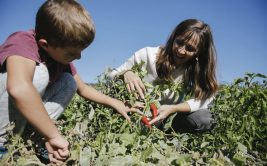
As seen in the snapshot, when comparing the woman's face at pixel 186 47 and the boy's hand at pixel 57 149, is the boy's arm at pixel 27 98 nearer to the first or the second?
the boy's hand at pixel 57 149

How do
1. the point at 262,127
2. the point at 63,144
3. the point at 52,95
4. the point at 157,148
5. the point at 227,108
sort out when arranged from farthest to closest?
the point at 227,108 < the point at 262,127 < the point at 52,95 < the point at 157,148 < the point at 63,144

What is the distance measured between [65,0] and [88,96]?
69cm

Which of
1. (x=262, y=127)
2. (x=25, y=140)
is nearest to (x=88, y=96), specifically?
(x=25, y=140)

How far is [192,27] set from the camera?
9.13ft

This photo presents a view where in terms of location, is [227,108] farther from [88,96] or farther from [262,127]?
[88,96]

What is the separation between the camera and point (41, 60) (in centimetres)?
188

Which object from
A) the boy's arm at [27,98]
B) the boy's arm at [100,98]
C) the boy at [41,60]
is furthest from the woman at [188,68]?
the boy's arm at [27,98]

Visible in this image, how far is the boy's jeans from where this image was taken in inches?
71.3

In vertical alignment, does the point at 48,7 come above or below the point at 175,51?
above

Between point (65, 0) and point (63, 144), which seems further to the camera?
point (65, 0)

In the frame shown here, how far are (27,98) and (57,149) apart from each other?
0.28m

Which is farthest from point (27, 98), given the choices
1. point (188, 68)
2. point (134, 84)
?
point (188, 68)

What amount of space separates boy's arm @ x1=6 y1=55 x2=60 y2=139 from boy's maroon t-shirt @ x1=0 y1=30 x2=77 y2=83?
0.29 ft

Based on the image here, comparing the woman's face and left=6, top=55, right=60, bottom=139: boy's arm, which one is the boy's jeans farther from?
the woman's face
